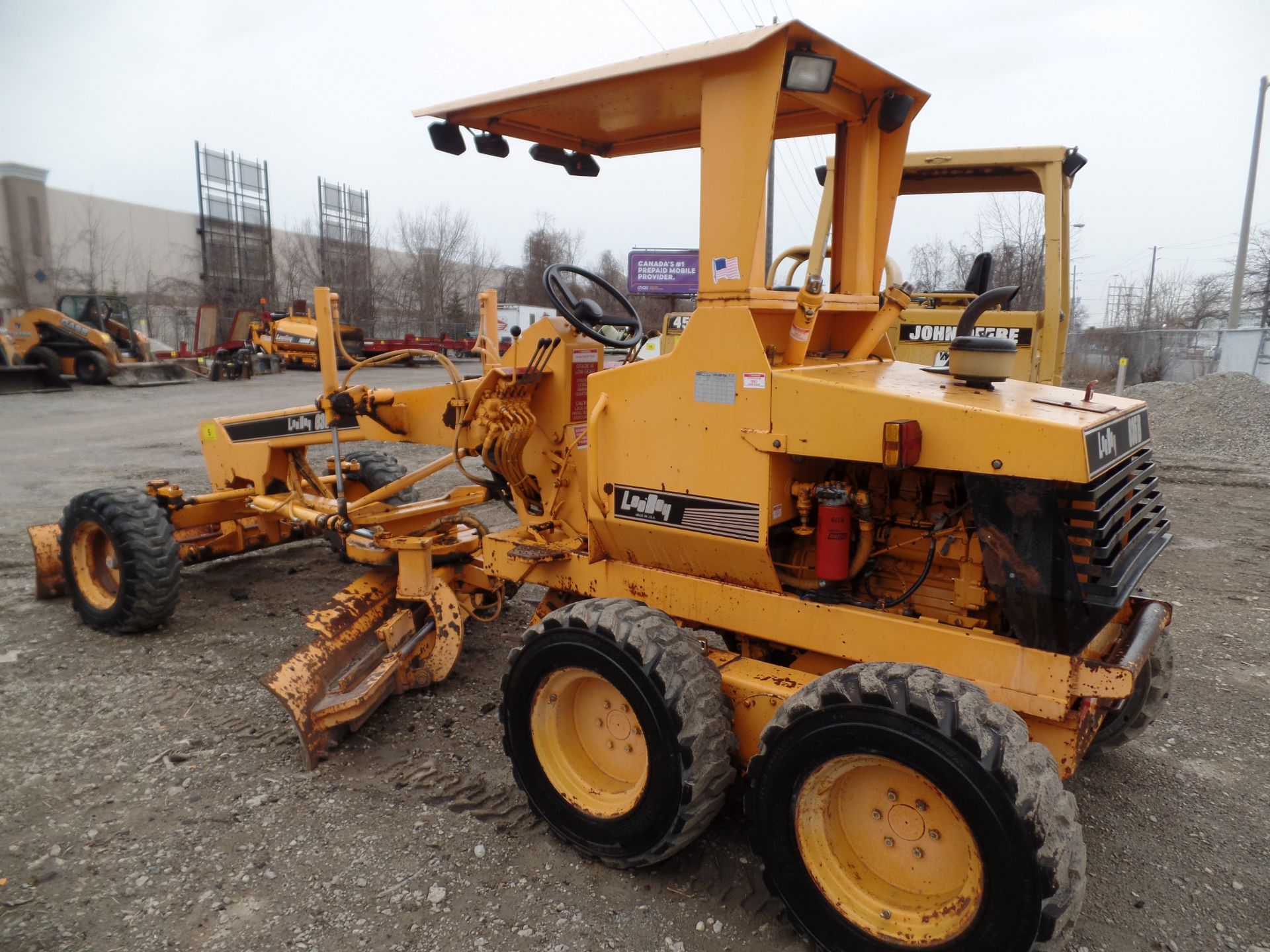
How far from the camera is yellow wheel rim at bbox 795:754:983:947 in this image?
7.54ft

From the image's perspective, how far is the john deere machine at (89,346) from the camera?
19.3 meters

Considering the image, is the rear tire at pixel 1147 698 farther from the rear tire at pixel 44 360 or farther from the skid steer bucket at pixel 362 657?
the rear tire at pixel 44 360

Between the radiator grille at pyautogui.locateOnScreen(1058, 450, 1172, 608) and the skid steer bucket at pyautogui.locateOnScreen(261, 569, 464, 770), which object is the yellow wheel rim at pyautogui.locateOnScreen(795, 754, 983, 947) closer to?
the radiator grille at pyautogui.locateOnScreen(1058, 450, 1172, 608)

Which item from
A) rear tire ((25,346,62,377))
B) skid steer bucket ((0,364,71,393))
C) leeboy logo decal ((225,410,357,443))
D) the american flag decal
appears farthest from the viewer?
rear tire ((25,346,62,377))

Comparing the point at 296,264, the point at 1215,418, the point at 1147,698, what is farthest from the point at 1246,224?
the point at 296,264

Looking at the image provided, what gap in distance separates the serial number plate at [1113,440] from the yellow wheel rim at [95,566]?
535 centimetres

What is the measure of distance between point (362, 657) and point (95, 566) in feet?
8.30

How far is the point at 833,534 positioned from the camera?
2.77 meters

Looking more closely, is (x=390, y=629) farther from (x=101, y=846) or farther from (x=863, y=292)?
(x=863, y=292)

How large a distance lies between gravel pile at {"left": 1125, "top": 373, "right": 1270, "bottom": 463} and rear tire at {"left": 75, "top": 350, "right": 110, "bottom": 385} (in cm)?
2177

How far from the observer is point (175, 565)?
16.7 feet

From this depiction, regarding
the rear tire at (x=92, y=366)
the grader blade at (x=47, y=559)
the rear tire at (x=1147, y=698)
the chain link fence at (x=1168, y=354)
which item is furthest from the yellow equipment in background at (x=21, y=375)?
the chain link fence at (x=1168, y=354)

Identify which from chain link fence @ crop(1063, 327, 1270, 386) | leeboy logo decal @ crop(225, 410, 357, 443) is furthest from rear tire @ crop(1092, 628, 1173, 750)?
chain link fence @ crop(1063, 327, 1270, 386)

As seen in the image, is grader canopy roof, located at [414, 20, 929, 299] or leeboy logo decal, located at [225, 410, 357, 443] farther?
leeboy logo decal, located at [225, 410, 357, 443]
